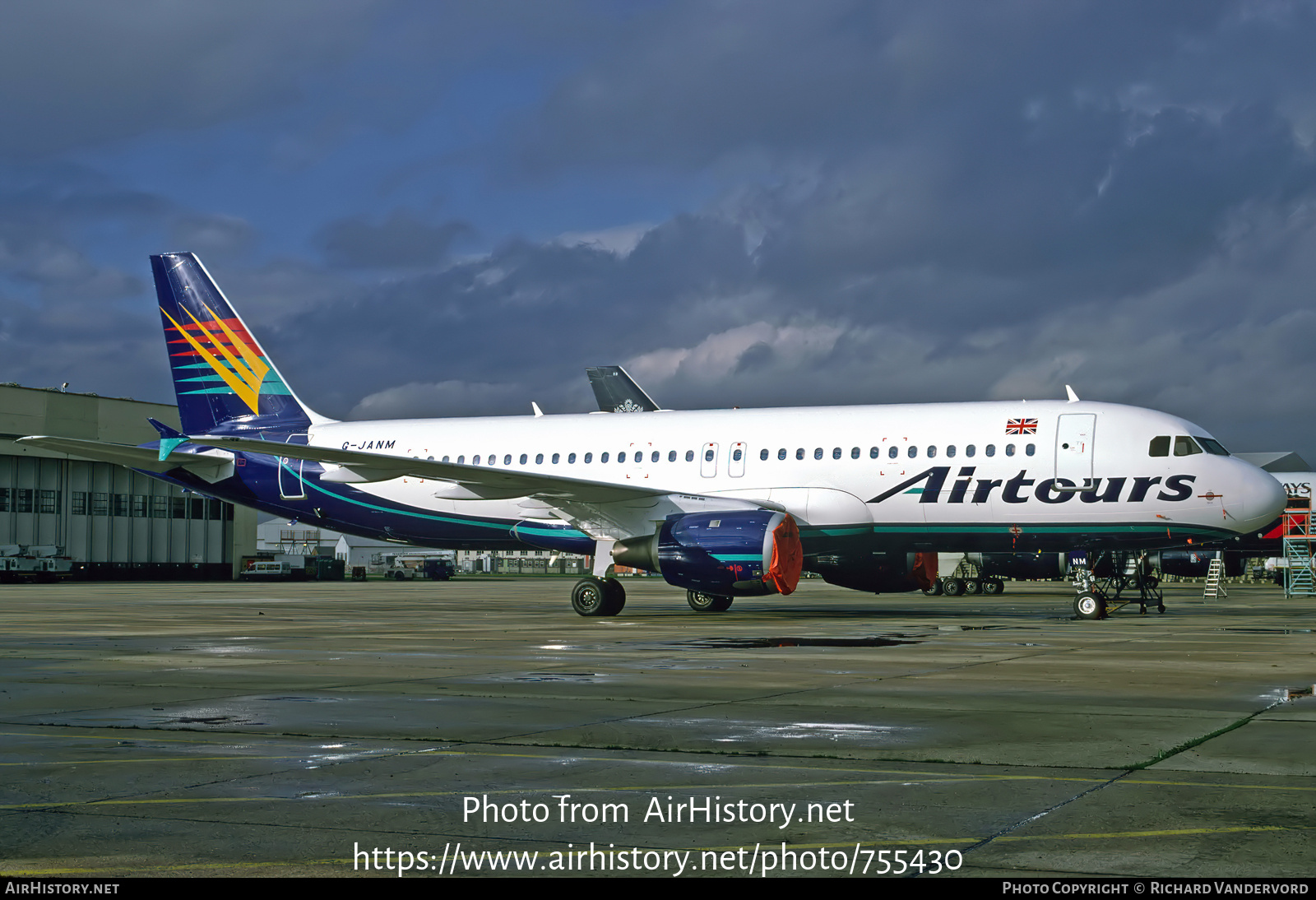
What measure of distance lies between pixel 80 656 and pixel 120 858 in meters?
10.4

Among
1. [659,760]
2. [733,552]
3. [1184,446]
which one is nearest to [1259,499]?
[1184,446]

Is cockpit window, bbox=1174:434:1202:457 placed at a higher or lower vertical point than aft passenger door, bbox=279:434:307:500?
higher

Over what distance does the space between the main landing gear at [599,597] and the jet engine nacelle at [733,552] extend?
1.74 meters

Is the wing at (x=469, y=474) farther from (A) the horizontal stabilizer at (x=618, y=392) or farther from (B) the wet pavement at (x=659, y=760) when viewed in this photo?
(A) the horizontal stabilizer at (x=618, y=392)

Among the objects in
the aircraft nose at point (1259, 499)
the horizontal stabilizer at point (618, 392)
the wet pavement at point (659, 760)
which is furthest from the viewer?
the horizontal stabilizer at point (618, 392)

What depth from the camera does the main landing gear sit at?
2322cm

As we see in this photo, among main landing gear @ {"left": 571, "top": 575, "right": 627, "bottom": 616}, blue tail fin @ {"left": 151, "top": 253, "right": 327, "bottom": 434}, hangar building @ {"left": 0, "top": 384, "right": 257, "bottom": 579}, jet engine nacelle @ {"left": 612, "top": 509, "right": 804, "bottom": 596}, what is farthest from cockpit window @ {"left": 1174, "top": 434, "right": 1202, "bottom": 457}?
hangar building @ {"left": 0, "top": 384, "right": 257, "bottom": 579}

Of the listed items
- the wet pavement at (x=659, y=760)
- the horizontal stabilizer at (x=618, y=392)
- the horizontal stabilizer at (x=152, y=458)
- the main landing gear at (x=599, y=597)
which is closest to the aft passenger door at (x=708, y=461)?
the main landing gear at (x=599, y=597)

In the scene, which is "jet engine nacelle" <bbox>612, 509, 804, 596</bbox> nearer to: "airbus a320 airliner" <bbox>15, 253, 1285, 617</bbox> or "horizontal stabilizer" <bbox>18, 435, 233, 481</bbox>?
"airbus a320 airliner" <bbox>15, 253, 1285, 617</bbox>

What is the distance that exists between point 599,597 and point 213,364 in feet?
38.2

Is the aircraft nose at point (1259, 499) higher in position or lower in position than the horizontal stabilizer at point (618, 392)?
lower

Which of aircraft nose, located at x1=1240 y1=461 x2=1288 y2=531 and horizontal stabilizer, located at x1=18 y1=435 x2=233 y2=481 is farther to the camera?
horizontal stabilizer, located at x1=18 y1=435 x2=233 y2=481

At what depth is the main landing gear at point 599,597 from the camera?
23.2m

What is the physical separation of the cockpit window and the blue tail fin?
18773mm
